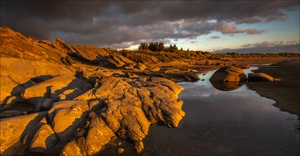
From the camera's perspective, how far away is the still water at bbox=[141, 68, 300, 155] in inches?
412

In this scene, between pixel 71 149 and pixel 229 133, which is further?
pixel 229 133

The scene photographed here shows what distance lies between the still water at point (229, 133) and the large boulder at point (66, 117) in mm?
4017

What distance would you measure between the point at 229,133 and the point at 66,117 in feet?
30.0

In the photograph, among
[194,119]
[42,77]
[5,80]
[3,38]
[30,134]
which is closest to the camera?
[30,134]

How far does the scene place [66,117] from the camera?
1201 cm

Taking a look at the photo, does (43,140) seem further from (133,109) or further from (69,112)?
(133,109)

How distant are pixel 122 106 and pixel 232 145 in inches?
267

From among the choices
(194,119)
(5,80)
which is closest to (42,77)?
(5,80)

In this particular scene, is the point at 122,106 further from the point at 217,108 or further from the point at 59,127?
the point at 217,108

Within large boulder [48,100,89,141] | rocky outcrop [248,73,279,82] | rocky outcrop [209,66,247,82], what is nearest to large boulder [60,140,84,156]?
large boulder [48,100,89,141]

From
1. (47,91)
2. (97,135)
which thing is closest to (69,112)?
(97,135)

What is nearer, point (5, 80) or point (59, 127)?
point (59, 127)

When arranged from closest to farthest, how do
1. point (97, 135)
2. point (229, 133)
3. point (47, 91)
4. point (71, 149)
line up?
point (71, 149)
point (97, 135)
point (229, 133)
point (47, 91)

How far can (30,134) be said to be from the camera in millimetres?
11117
